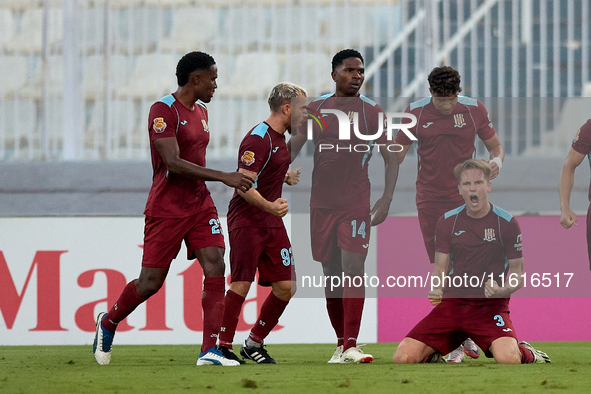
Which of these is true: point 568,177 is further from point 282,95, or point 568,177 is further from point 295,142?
point 282,95

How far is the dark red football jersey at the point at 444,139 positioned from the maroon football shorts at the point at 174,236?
1415mm

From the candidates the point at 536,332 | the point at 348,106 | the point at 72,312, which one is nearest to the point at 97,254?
the point at 72,312

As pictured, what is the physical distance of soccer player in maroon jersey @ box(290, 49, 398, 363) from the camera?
4793 millimetres

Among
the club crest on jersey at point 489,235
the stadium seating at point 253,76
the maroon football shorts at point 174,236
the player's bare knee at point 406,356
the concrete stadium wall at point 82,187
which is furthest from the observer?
the stadium seating at point 253,76

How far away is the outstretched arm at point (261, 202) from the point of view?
4.45 meters

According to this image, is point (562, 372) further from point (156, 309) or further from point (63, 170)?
point (63, 170)

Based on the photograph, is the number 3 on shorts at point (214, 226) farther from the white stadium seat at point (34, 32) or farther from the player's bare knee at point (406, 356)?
the white stadium seat at point (34, 32)

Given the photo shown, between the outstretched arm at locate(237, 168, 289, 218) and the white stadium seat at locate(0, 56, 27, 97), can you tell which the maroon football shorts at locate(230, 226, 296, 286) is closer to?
the outstretched arm at locate(237, 168, 289, 218)

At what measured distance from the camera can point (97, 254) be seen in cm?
671

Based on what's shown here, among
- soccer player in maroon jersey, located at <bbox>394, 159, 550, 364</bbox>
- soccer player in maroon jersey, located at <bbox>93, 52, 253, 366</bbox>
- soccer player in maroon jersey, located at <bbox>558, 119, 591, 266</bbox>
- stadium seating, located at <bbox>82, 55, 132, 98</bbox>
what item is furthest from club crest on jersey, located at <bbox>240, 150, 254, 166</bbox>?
stadium seating, located at <bbox>82, 55, 132, 98</bbox>

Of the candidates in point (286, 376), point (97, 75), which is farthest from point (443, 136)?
point (97, 75)

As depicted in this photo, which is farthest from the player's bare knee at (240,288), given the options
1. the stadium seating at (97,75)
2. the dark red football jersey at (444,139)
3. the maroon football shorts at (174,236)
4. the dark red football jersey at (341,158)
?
the stadium seating at (97,75)

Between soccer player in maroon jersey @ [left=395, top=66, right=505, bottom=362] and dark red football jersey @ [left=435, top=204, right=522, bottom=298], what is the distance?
20 cm

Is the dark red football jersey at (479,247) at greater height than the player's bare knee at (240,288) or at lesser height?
greater
